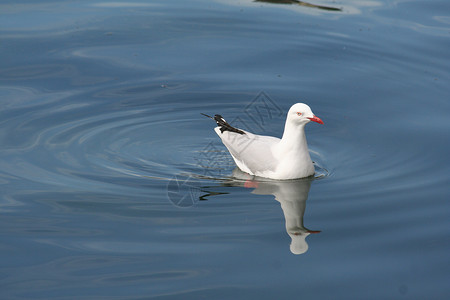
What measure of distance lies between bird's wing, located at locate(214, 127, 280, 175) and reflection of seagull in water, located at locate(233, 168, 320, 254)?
0.16m

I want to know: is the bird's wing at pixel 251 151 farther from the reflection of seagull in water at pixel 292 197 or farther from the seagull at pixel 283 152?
the reflection of seagull in water at pixel 292 197

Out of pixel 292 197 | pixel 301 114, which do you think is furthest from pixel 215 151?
pixel 292 197

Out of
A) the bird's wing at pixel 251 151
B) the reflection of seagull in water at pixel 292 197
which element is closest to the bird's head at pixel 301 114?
the bird's wing at pixel 251 151

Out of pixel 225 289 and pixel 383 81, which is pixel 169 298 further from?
pixel 383 81

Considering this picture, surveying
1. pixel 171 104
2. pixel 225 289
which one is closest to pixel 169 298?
pixel 225 289

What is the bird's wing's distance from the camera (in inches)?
383

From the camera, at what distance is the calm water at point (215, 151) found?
723 cm

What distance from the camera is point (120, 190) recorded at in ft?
29.3

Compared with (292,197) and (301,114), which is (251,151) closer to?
(301,114)

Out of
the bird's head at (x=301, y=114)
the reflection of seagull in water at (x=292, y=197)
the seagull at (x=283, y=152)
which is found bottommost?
the reflection of seagull in water at (x=292, y=197)

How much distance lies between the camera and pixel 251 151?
9875mm

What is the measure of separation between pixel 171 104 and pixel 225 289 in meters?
5.85

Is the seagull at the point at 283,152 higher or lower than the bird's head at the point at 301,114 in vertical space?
lower

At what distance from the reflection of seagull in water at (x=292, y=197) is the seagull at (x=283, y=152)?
0.11m
